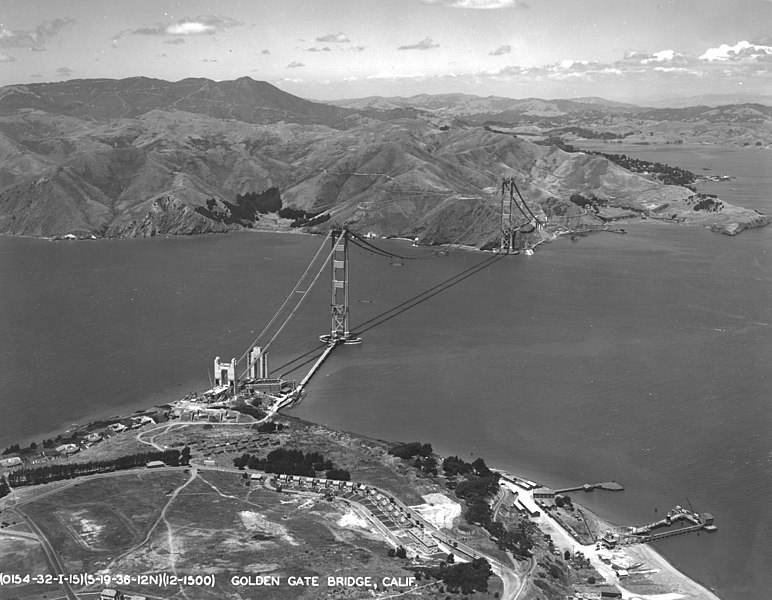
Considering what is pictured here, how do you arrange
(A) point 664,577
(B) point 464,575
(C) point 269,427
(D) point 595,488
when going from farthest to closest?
(C) point 269,427, (D) point 595,488, (A) point 664,577, (B) point 464,575

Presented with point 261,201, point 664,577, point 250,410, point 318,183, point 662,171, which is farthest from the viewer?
point 662,171

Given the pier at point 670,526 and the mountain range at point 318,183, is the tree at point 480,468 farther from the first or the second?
the mountain range at point 318,183

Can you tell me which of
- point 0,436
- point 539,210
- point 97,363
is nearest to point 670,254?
point 539,210

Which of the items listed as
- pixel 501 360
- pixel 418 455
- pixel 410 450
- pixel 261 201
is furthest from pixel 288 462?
pixel 261 201

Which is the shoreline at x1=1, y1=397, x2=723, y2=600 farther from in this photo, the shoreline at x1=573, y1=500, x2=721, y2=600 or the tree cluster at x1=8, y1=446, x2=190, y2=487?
the tree cluster at x1=8, y1=446, x2=190, y2=487

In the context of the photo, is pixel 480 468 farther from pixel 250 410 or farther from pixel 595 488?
pixel 250 410

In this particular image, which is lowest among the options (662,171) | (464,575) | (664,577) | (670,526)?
(664,577)

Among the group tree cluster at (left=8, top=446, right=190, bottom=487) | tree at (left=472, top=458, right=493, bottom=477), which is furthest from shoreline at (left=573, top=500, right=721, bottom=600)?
tree cluster at (left=8, top=446, right=190, bottom=487)

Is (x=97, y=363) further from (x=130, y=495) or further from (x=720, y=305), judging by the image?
(x=720, y=305)
